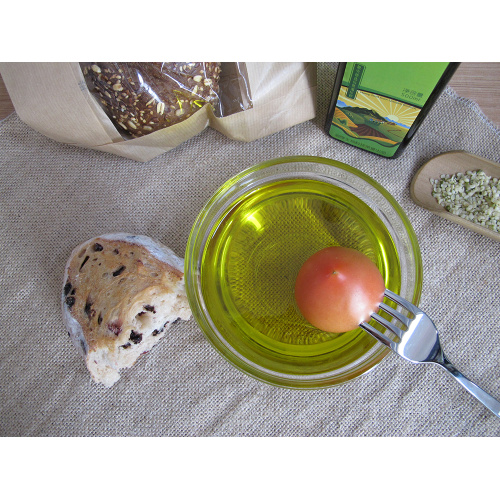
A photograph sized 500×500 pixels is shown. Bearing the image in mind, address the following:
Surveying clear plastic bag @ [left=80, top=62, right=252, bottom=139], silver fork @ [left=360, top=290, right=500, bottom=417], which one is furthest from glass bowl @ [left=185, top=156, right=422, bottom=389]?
clear plastic bag @ [left=80, top=62, right=252, bottom=139]

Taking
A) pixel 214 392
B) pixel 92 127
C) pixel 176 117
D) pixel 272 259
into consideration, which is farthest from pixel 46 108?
pixel 214 392

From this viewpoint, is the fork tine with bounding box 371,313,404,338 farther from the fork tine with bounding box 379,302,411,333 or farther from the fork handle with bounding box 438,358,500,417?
the fork handle with bounding box 438,358,500,417

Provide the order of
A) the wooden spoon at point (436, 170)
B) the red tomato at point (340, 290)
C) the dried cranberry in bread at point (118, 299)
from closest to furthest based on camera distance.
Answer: the red tomato at point (340, 290)
the dried cranberry in bread at point (118, 299)
the wooden spoon at point (436, 170)

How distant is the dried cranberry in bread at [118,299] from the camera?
25.9 inches

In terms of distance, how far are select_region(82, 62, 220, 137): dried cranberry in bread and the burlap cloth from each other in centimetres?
11

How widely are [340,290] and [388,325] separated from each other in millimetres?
102

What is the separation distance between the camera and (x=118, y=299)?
657 mm

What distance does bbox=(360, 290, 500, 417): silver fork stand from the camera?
582mm

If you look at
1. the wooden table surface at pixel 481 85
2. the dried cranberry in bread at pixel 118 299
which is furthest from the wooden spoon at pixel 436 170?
the dried cranberry in bread at pixel 118 299

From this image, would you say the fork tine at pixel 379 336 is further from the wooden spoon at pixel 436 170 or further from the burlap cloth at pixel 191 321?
the wooden spoon at pixel 436 170

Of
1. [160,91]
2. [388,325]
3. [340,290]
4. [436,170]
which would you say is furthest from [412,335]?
[160,91]

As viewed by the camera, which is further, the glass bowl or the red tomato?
the glass bowl

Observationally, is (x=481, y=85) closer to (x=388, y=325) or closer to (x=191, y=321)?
(x=388, y=325)

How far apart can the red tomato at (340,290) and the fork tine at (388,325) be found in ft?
0.03
